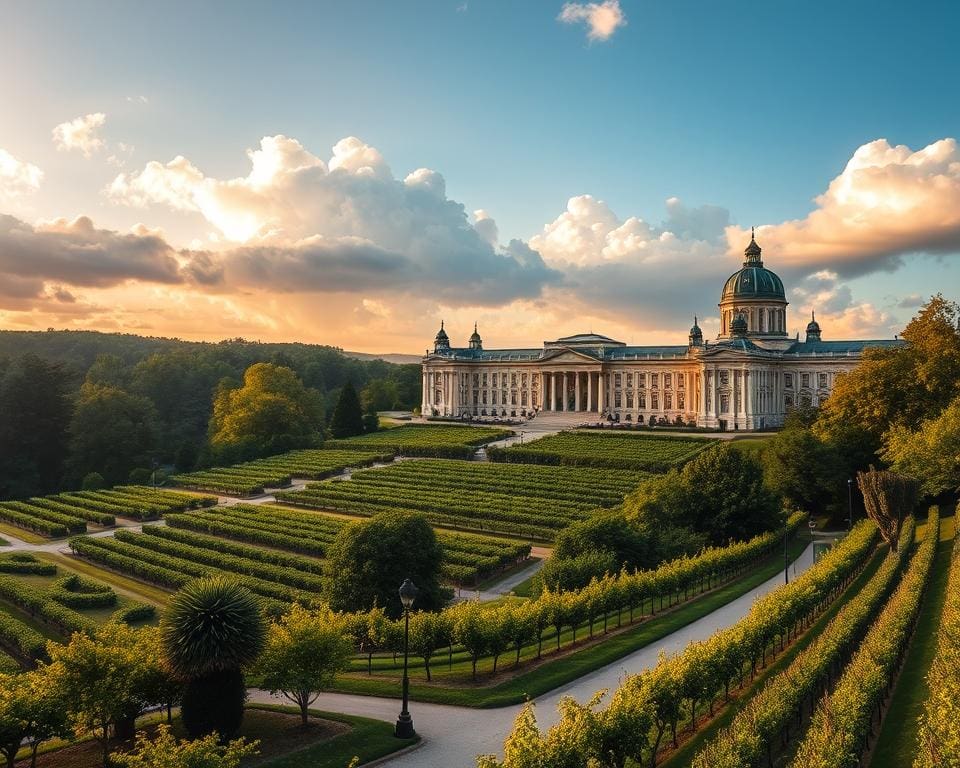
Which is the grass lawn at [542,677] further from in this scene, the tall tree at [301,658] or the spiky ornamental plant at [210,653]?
the spiky ornamental plant at [210,653]

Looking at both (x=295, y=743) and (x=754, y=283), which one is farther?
(x=754, y=283)

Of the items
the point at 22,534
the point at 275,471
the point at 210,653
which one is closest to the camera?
the point at 210,653

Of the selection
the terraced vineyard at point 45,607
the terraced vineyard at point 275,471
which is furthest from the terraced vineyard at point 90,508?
the terraced vineyard at point 45,607

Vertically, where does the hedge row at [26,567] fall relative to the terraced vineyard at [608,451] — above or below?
below

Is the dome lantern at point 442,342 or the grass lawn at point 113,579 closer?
the grass lawn at point 113,579

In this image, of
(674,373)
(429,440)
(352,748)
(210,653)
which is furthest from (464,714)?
(674,373)

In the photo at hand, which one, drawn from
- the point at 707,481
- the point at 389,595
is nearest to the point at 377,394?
the point at 707,481

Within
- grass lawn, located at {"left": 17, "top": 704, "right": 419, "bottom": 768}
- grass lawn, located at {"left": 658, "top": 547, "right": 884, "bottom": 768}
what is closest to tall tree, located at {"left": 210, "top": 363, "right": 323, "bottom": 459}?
grass lawn, located at {"left": 17, "top": 704, "right": 419, "bottom": 768}

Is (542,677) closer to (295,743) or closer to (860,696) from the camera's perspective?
(295,743)
